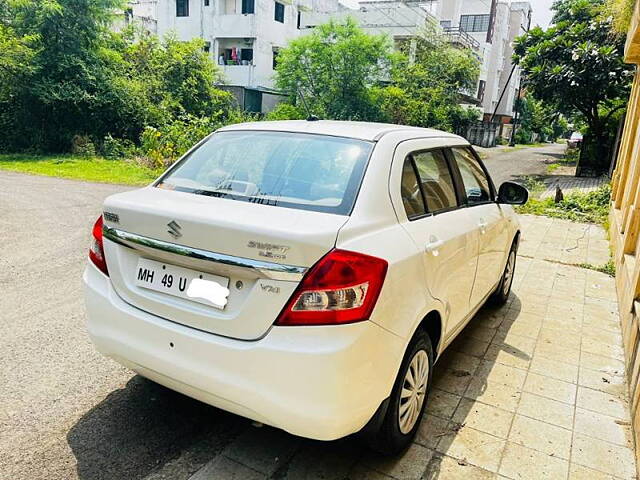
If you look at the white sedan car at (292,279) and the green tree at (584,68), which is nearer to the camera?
the white sedan car at (292,279)

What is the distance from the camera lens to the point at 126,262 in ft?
7.99

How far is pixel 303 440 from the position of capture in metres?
2.70

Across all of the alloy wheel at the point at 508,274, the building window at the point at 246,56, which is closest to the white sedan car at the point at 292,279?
the alloy wheel at the point at 508,274

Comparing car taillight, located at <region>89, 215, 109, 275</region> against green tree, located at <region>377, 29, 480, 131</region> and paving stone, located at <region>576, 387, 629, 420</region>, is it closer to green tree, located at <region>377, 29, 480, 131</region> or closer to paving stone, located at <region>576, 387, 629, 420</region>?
paving stone, located at <region>576, 387, 629, 420</region>

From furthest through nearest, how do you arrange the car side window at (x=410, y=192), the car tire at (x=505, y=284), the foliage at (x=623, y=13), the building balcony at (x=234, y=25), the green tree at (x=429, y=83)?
the building balcony at (x=234, y=25) → the green tree at (x=429, y=83) → the foliage at (x=623, y=13) → the car tire at (x=505, y=284) → the car side window at (x=410, y=192)

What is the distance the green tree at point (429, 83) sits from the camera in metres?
26.3

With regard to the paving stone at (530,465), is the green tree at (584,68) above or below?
above

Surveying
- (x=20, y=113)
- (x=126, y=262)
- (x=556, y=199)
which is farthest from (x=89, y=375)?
(x=20, y=113)

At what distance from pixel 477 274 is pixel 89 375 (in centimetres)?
281

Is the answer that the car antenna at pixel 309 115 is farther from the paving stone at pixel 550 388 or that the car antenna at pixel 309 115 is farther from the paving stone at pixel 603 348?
the paving stone at pixel 603 348

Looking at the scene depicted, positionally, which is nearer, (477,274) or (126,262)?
(126,262)

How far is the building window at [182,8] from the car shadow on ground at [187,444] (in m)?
30.8

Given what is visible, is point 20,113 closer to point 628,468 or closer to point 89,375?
point 89,375

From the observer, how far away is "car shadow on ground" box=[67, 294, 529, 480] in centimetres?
243
